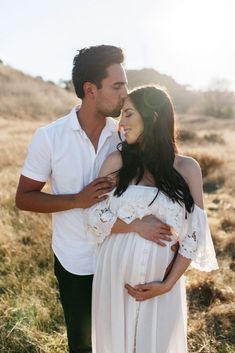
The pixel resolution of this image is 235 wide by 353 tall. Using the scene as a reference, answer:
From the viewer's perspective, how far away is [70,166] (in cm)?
264

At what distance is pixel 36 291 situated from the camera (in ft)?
14.2

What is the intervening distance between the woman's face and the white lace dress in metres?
0.27

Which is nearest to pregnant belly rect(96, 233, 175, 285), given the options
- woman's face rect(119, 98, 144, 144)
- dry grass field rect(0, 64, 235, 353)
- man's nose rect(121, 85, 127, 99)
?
A: woman's face rect(119, 98, 144, 144)

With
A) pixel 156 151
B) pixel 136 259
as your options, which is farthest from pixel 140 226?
pixel 156 151

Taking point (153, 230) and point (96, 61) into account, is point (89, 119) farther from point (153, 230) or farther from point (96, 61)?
point (153, 230)

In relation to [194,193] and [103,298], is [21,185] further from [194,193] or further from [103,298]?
[194,193]

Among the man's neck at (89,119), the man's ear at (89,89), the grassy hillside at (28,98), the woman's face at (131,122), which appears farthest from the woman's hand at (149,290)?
the grassy hillside at (28,98)

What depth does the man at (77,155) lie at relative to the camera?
264cm

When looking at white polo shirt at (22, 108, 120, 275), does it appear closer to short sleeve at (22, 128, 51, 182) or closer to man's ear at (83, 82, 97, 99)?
short sleeve at (22, 128, 51, 182)

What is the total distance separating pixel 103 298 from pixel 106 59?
1.37 metres

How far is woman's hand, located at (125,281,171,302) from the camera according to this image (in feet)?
7.93

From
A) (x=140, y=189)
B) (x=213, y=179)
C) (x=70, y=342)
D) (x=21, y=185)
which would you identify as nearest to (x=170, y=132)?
(x=140, y=189)

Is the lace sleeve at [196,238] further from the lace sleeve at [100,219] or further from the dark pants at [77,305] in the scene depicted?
the dark pants at [77,305]

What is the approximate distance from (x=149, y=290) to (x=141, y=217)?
39 cm
